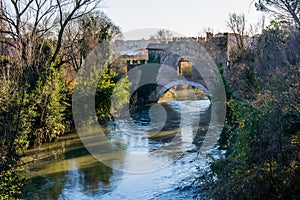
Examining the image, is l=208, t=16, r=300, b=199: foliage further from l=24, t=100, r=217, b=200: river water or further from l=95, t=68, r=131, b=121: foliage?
l=95, t=68, r=131, b=121: foliage

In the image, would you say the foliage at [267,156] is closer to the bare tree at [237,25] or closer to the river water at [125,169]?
the river water at [125,169]

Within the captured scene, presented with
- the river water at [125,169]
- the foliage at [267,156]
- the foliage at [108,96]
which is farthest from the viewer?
the foliage at [108,96]

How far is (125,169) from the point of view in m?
10.6

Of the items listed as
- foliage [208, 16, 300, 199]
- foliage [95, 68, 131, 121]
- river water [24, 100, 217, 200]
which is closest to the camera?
foliage [208, 16, 300, 199]

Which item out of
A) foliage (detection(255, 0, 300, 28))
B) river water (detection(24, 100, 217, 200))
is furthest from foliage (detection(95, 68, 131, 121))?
foliage (detection(255, 0, 300, 28))

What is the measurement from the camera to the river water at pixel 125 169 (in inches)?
344

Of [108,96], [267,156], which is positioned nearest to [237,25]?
[108,96]

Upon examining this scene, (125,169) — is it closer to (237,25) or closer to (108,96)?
(108,96)

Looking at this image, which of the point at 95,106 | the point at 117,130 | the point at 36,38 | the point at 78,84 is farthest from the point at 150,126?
the point at 36,38

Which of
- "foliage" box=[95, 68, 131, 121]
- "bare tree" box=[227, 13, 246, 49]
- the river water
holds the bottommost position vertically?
the river water

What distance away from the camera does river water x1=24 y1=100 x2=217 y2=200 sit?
873cm

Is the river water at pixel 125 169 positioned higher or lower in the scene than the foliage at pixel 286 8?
lower

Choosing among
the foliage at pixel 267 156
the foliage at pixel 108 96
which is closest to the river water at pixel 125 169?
the foliage at pixel 108 96

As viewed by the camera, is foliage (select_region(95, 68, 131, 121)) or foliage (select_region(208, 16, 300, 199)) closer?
foliage (select_region(208, 16, 300, 199))
